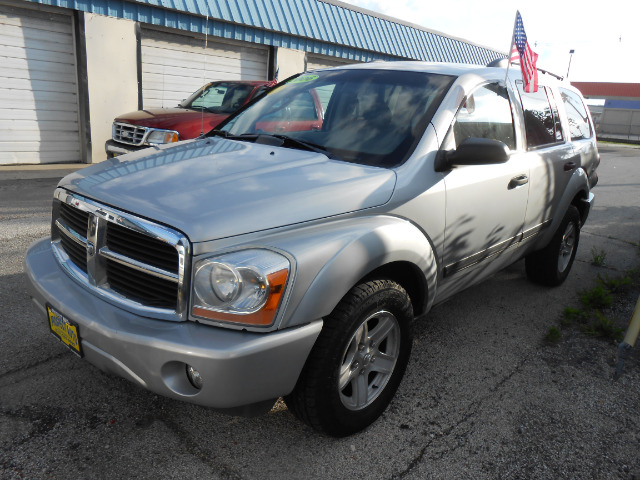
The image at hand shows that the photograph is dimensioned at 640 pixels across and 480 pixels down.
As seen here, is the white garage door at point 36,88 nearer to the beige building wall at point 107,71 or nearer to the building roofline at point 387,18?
the beige building wall at point 107,71

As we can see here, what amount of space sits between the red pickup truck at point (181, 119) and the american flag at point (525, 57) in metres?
4.08

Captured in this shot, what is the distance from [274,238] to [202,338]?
0.47m

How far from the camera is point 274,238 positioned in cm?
203

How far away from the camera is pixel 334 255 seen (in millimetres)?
2078

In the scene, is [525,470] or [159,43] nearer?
[525,470]

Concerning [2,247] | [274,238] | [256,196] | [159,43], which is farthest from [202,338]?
[159,43]

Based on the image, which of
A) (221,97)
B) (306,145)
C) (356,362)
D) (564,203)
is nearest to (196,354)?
(356,362)

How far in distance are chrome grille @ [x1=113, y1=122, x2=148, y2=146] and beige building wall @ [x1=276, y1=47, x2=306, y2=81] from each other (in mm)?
6106

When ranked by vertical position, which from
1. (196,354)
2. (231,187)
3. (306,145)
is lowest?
(196,354)

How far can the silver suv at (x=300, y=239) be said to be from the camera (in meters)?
1.93

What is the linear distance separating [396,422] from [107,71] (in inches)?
384

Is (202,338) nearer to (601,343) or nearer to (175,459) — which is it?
(175,459)

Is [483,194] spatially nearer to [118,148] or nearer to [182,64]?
[118,148]

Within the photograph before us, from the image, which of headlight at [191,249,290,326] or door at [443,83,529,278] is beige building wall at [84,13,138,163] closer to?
door at [443,83,529,278]
